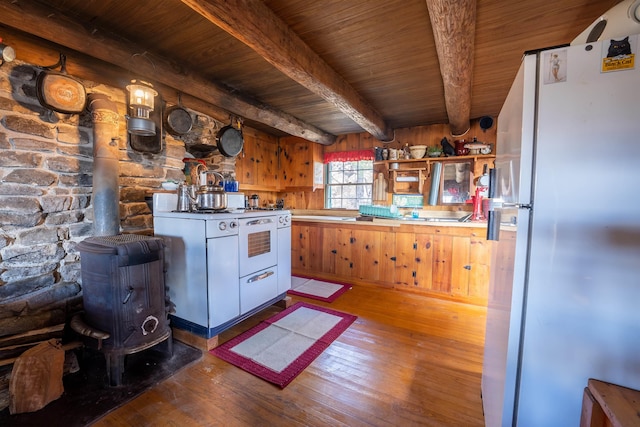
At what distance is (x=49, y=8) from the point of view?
4.75 feet

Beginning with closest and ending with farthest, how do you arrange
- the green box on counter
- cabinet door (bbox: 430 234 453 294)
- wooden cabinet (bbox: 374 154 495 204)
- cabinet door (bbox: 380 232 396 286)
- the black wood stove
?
the black wood stove, cabinet door (bbox: 430 234 453 294), cabinet door (bbox: 380 232 396 286), wooden cabinet (bbox: 374 154 495 204), the green box on counter

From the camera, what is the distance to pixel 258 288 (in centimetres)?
230

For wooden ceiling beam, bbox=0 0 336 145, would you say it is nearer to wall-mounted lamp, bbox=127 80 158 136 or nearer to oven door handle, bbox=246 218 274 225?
wall-mounted lamp, bbox=127 80 158 136

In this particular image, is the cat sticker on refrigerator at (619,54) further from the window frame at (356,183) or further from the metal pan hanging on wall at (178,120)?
the window frame at (356,183)

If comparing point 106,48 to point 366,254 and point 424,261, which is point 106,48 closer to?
point 366,254

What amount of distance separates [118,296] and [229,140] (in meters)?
1.92

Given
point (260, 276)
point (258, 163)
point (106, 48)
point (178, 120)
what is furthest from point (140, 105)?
point (258, 163)

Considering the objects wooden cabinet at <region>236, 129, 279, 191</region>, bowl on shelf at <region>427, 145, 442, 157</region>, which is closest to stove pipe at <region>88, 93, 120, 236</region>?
wooden cabinet at <region>236, 129, 279, 191</region>

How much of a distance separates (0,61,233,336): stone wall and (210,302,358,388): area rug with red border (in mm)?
1187

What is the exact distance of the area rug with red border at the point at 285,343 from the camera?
1741mm

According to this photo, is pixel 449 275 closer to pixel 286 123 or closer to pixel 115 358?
pixel 286 123

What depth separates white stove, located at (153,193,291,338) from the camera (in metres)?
1.90

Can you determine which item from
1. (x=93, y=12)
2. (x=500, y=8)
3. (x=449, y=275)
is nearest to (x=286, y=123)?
(x=93, y=12)

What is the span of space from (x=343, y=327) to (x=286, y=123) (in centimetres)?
243
